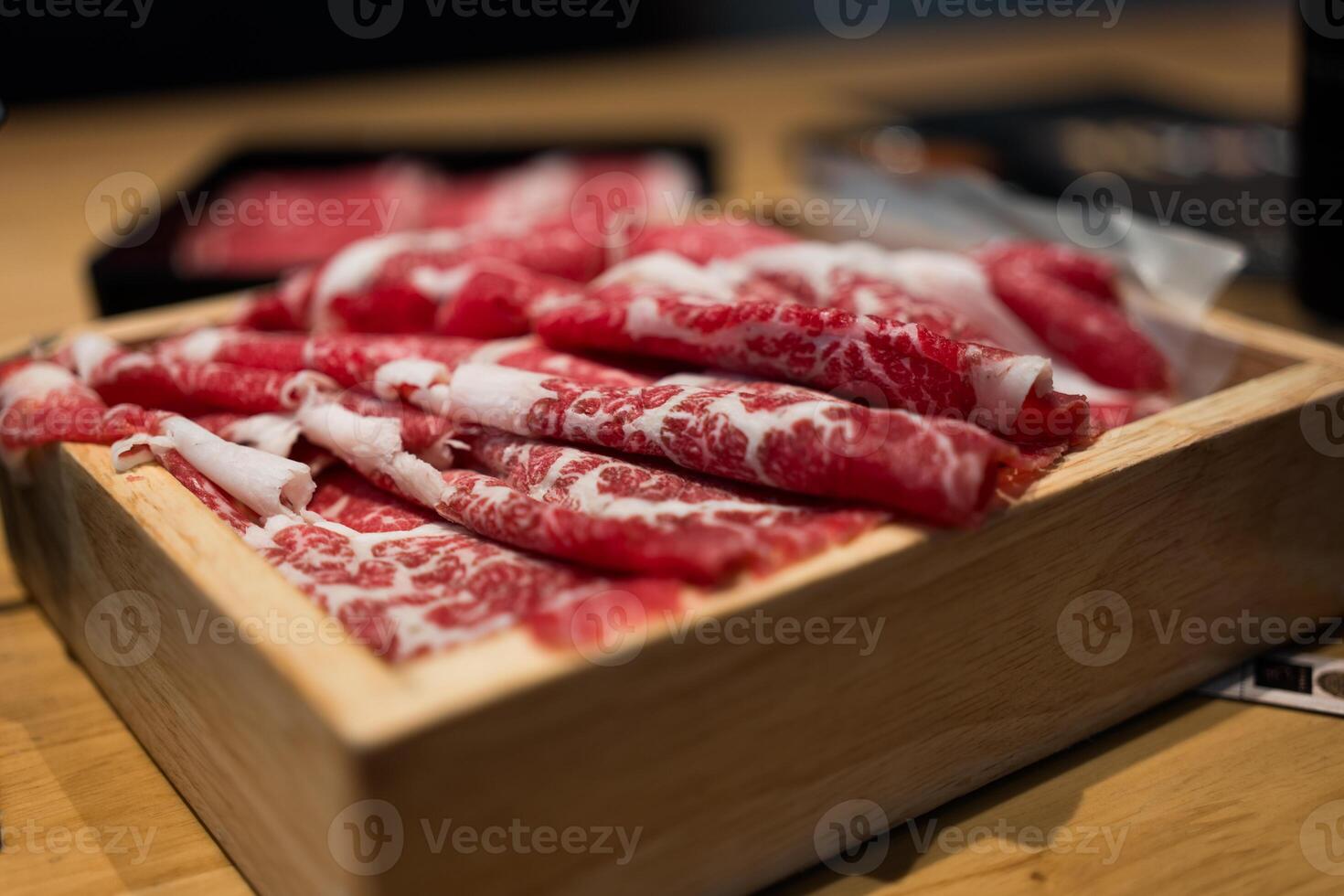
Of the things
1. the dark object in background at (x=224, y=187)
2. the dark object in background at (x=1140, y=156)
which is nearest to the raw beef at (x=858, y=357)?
the dark object in background at (x=224, y=187)

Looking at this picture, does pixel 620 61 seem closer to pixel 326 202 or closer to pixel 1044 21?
pixel 1044 21

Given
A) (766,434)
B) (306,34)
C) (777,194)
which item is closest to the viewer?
(766,434)

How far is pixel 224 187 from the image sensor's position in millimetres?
3002

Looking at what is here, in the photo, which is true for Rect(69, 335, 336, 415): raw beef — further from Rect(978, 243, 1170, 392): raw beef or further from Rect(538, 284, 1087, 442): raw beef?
Rect(978, 243, 1170, 392): raw beef

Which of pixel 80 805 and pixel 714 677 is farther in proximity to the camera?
pixel 80 805

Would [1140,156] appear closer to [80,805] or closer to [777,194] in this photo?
[777,194]

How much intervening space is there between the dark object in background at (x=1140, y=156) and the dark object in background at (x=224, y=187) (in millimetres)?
618

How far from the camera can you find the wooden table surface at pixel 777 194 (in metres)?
1.18

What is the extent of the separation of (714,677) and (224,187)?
2.46 meters

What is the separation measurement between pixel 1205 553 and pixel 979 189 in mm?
1088

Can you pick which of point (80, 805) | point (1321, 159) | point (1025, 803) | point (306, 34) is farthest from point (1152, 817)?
point (306, 34)

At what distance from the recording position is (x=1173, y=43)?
5.32m

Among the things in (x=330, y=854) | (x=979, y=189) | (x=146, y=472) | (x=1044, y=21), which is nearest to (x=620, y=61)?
(x=1044, y=21)

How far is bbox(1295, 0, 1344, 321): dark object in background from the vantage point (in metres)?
2.12
